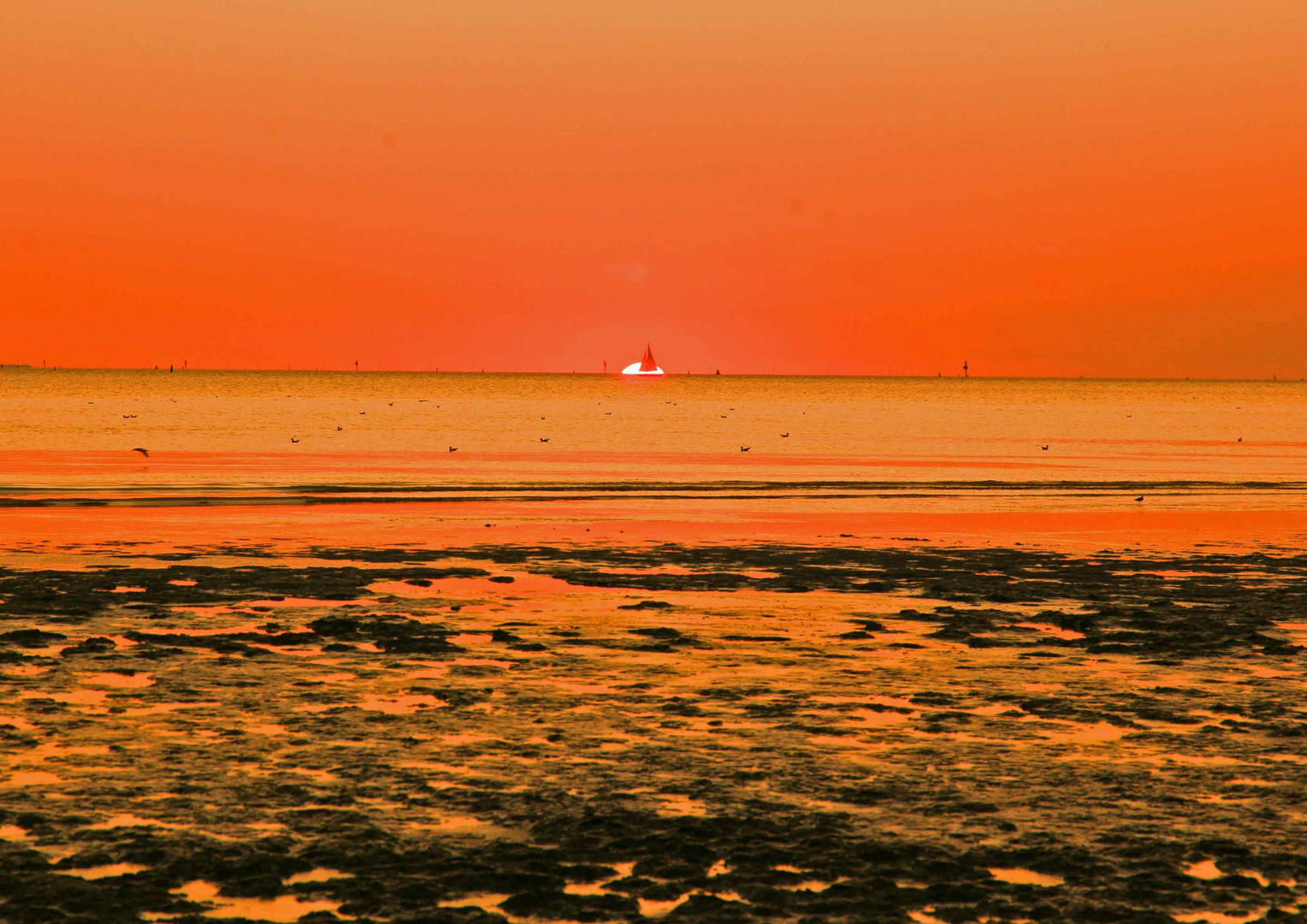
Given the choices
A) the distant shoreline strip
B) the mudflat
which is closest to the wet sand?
the mudflat

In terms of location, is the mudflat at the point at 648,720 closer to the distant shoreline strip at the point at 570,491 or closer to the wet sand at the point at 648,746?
the wet sand at the point at 648,746

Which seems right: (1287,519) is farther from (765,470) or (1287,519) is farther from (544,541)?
(765,470)

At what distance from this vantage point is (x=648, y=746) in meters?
12.0

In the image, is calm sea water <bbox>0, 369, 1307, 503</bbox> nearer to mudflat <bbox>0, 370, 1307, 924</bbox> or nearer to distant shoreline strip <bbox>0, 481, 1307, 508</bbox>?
distant shoreline strip <bbox>0, 481, 1307, 508</bbox>

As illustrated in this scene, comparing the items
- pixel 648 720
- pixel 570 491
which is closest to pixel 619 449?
pixel 570 491

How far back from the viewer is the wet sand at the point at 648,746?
861 cm

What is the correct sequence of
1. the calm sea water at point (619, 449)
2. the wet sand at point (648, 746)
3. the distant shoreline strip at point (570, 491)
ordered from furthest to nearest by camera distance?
the calm sea water at point (619, 449) < the distant shoreline strip at point (570, 491) < the wet sand at point (648, 746)

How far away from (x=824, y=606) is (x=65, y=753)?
35.8 feet

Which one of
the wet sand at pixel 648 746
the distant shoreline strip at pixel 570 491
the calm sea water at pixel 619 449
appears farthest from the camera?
the calm sea water at pixel 619 449

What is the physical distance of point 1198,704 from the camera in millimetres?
13773

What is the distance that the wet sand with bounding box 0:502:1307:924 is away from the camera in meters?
8.61

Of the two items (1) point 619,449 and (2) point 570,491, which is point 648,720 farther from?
(1) point 619,449

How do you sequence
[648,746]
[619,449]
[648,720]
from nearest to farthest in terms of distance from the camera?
[648,746] → [648,720] → [619,449]

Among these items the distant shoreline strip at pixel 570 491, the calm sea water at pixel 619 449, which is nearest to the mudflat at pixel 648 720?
the distant shoreline strip at pixel 570 491
